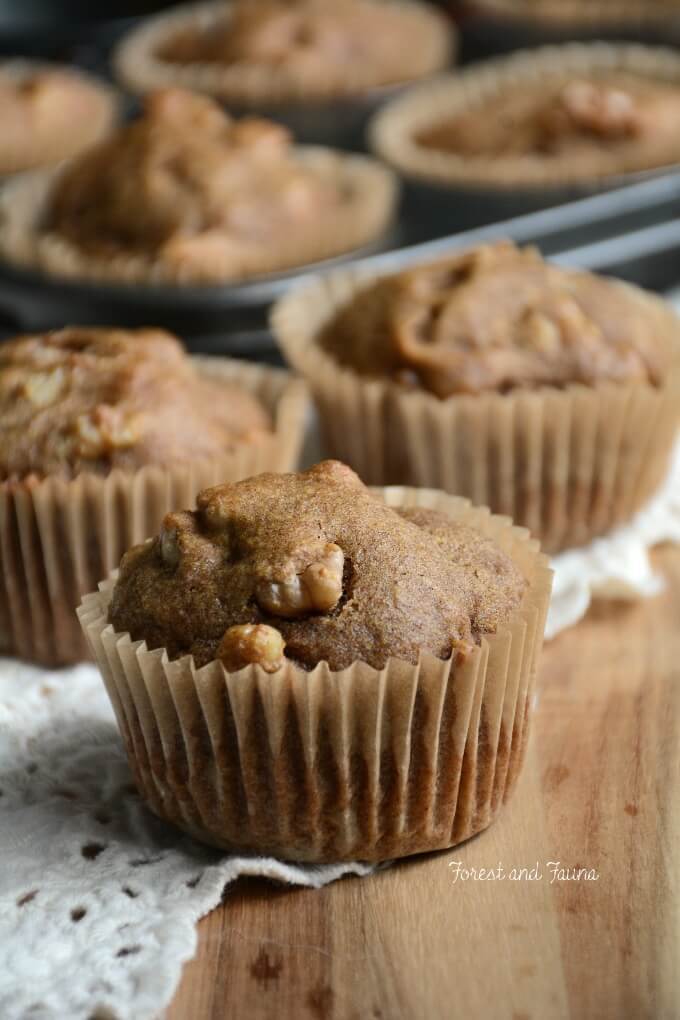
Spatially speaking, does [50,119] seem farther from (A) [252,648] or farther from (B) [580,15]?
(A) [252,648]

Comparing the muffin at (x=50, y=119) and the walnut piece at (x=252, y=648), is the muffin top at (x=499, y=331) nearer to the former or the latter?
the walnut piece at (x=252, y=648)

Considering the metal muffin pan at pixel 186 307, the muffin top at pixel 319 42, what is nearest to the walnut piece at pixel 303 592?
the metal muffin pan at pixel 186 307

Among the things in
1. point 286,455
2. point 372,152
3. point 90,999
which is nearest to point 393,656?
point 90,999

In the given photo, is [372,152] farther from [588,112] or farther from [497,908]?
[497,908]

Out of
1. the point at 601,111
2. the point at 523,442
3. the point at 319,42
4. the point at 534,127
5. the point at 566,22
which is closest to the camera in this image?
the point at 523,442

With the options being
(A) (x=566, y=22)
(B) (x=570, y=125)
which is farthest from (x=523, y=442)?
(A) (x=566, y=22)

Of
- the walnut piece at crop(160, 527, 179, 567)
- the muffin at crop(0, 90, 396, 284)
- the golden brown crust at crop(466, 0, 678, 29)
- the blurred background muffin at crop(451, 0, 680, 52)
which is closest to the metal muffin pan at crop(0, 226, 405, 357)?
the muffin at crop(0, 90, 396, 284)

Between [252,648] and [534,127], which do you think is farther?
[534,127]
